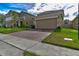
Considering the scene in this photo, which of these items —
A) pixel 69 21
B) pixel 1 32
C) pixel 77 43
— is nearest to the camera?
pixel 77 43

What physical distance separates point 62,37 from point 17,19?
1904 millimetres

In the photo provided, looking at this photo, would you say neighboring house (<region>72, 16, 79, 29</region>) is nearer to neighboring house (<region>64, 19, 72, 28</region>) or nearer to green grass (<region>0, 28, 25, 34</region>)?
neighboring house (<region>64, 19, 72, 28</region>)

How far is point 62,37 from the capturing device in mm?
4320

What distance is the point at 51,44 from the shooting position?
14.0 feet

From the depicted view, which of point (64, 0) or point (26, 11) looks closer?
point (64, 0)

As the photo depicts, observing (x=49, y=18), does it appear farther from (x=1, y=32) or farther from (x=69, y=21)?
(x=1, y=32)

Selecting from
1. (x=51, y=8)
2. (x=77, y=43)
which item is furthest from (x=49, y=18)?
(x=77, y=43)

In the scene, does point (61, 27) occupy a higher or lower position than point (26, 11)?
lower

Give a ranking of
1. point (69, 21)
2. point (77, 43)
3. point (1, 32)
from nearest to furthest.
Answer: point (77, 43) < point (69, 21) < point (1, 32)

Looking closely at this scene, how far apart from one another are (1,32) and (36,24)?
4.91 feet

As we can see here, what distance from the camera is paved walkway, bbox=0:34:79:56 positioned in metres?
3.58

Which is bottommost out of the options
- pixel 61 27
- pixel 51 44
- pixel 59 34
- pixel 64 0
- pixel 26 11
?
pixel 51 44

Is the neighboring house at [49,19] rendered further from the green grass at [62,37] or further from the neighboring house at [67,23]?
the green grass at [62,37]

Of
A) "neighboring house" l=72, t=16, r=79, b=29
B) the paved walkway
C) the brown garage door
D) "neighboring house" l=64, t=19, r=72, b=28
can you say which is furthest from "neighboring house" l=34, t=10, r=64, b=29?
the paved walkway
